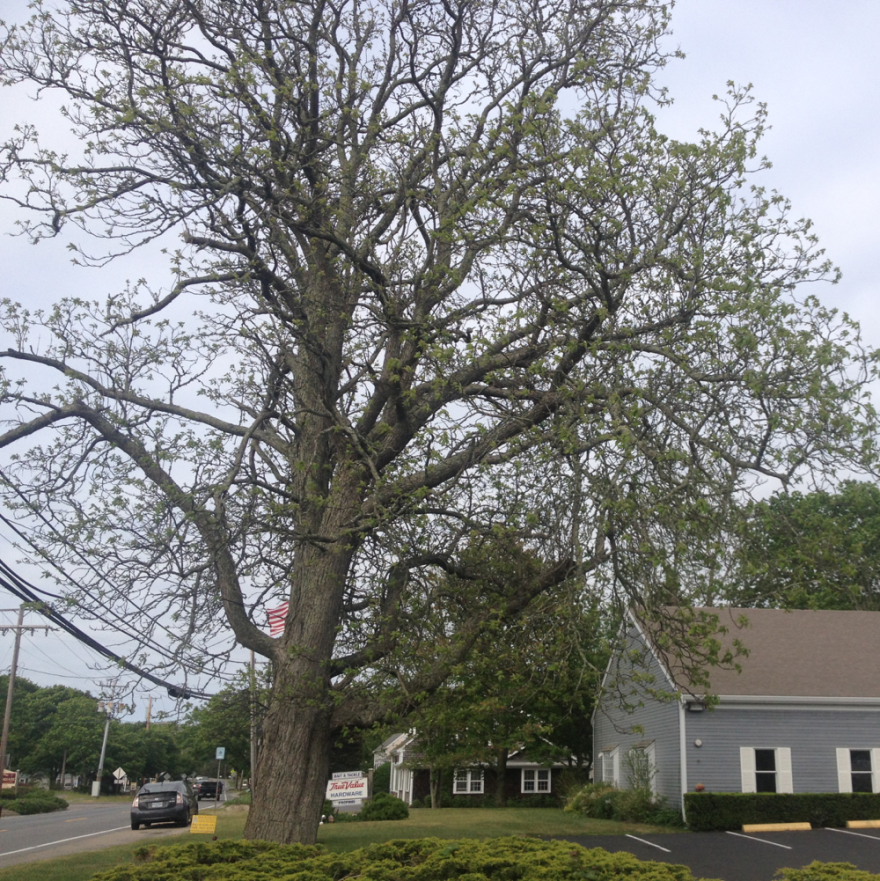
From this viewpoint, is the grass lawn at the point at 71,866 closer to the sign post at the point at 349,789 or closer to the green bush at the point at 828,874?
the sign post at the point at 349,789

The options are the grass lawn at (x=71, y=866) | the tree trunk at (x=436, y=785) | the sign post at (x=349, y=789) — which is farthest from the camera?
the tree trunk at (x=436, y=785)

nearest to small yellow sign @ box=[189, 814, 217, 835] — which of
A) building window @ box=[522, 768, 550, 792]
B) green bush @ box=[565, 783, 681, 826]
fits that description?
green bush @ box=[565, 783, 681, 826]

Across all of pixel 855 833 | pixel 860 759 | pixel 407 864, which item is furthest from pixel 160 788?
pixel 407 864

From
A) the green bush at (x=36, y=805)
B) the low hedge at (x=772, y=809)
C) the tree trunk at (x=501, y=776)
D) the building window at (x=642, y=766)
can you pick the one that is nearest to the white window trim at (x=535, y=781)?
the tree trunk at (x=501, y=776)

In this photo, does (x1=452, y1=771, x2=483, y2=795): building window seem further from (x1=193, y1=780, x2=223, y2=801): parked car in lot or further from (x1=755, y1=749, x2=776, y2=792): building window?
(x1=755, y1=749, x2=776, y2=792): building window

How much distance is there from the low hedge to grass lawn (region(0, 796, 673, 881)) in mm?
1122

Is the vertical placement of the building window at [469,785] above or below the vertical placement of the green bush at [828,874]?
below

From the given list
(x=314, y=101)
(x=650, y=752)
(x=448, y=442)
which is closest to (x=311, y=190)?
(x=314, y=101)

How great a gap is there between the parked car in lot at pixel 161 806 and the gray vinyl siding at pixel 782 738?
16.2 meters

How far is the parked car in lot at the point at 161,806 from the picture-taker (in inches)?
1090

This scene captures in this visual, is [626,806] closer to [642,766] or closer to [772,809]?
[642,766]

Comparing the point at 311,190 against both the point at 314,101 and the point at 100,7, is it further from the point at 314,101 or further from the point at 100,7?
the point at 100,7

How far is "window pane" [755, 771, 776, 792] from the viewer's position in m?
23.4

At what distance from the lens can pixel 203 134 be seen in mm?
10539
